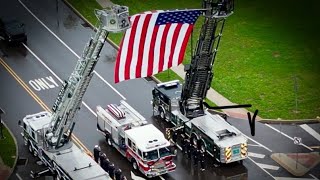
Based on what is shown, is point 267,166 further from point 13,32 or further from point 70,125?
point 13,32

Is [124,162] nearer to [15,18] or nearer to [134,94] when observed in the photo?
[134,94]

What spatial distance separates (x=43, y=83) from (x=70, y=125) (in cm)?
1419

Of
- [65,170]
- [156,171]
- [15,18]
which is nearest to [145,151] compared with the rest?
[156,171]

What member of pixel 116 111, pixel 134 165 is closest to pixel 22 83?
pixel 116 111

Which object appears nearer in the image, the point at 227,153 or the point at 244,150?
the point at 227,153

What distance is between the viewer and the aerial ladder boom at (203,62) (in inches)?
2458

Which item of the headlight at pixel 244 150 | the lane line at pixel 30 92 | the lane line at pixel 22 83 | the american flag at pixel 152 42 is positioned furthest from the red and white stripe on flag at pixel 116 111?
the headlight at pixel 244 150

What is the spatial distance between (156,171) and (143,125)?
4430mm

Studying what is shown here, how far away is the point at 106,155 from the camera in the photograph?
64562 mm

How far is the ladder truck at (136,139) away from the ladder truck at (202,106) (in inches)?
120

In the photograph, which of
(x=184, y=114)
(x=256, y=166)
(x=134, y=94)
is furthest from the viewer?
(x=134, y=94)

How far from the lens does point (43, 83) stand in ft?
247

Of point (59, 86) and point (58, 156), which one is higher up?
point (58, 156)

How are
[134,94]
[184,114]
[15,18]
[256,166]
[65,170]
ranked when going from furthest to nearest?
[15,18] < [134,94] < [184,114] < [256,166] < [65,170]
